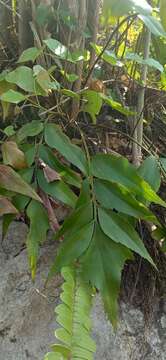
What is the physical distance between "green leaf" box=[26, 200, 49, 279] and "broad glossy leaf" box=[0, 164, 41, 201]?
Answer: 43mm

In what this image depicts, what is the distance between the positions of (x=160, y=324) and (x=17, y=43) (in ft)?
2.49

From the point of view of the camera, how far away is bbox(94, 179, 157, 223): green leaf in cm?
86

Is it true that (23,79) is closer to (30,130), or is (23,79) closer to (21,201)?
(30,130)

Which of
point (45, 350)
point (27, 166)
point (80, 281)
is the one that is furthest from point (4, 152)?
point (45, 350)

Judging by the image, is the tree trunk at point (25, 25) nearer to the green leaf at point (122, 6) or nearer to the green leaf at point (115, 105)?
the green leaf at point (115, 105)

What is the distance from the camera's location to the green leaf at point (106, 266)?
783 mm

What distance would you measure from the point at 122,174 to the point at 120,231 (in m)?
0.12

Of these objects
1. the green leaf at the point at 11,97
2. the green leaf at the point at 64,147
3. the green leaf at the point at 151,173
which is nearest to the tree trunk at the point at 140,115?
the green leaf at the point at 151,173

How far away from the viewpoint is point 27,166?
902 mm

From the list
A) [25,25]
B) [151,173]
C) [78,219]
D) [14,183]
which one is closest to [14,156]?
[14,183]

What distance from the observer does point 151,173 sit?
3.19 feet

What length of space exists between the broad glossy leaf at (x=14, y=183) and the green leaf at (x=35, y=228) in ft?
0.14

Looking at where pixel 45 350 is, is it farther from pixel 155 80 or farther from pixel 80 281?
pixel 155 80

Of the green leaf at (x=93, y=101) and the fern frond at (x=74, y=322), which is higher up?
the green leaf at (x=93, y=101)
